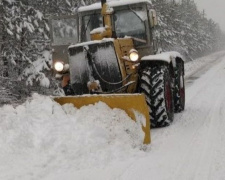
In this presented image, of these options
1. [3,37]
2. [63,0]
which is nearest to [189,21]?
[63,0]

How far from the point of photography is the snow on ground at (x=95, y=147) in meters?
4.48

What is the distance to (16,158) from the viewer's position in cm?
474

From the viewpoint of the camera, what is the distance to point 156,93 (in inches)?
266

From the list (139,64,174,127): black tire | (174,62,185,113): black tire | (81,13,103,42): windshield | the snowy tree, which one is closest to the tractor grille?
(139,64,174,127): black tire

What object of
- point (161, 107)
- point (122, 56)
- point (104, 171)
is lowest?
point (104, 171)

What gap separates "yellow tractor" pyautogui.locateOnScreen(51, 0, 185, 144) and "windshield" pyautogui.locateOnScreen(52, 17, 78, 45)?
22mm

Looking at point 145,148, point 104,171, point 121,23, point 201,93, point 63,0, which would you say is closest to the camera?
point 104,171

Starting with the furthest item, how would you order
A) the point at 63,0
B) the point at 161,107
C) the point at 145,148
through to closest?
1. the point at 63,0
2. the point at 161,107
3. the point at 145,148

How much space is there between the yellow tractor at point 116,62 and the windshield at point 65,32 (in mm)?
22

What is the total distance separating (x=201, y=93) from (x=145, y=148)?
251 inches

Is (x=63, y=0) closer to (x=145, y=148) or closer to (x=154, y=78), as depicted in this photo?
(x=154, y=78)

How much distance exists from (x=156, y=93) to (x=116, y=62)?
0.90 m

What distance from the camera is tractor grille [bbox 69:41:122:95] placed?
6.75m

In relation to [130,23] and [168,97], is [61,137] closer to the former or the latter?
[168,97]
